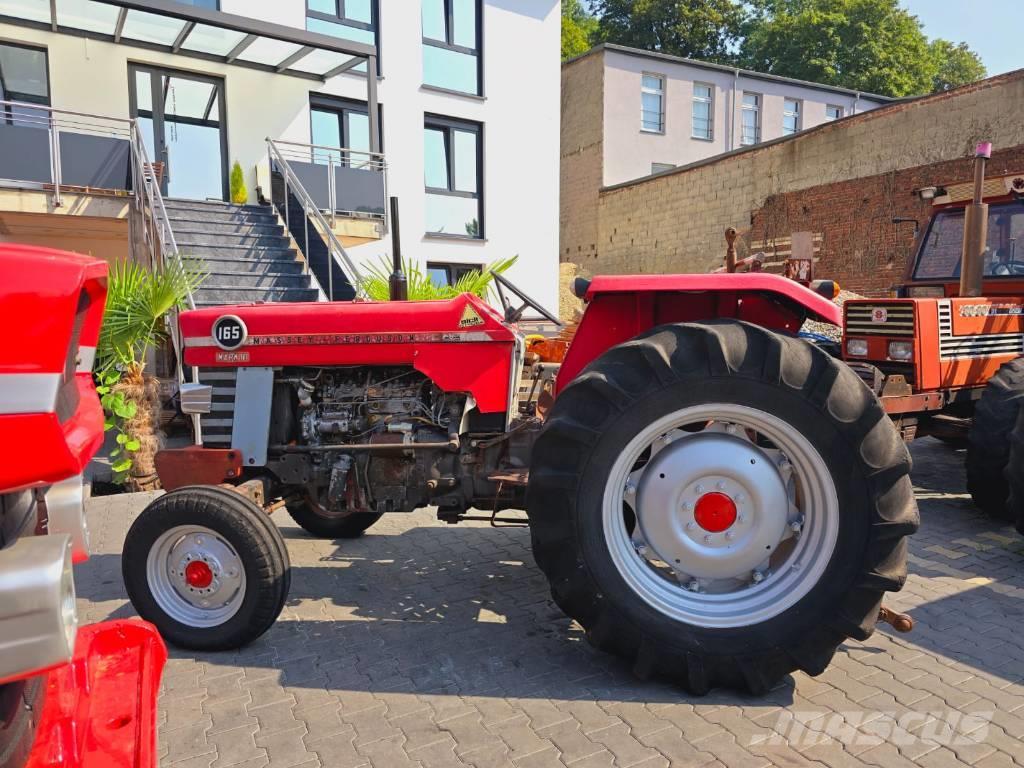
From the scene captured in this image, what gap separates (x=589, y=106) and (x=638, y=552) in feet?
70.6

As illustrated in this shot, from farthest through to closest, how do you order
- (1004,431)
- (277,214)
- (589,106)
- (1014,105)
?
(589,106)
(1014,105)
(277,214)
(1004,431)

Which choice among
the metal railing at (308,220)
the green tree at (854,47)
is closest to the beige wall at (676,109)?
the green tree at (854,47)

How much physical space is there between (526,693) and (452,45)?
13551 mm

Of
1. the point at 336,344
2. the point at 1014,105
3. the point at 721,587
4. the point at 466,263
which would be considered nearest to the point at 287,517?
the point at 336,344

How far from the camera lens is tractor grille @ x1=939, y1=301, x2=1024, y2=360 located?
5.69m

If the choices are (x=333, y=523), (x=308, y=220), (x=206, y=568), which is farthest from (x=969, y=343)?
(x=308, y=220)

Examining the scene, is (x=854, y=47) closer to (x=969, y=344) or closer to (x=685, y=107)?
(x=685, y=107)

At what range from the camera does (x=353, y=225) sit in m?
11.5

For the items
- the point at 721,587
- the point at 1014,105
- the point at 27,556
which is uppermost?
the point at 1014,105

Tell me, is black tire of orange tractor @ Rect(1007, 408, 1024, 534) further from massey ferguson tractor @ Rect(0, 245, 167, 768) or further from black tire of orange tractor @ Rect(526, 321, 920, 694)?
massey ferguson tractor @ Rect(0, 245, 167, 768)

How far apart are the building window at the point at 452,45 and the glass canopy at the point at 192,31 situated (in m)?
2.45

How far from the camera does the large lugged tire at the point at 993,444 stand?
503 cm

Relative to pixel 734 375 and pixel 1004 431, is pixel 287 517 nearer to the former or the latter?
pixel 734 375

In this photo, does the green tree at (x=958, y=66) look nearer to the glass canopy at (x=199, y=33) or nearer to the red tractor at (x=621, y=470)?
the glass canopy at (x=199, y=33)
